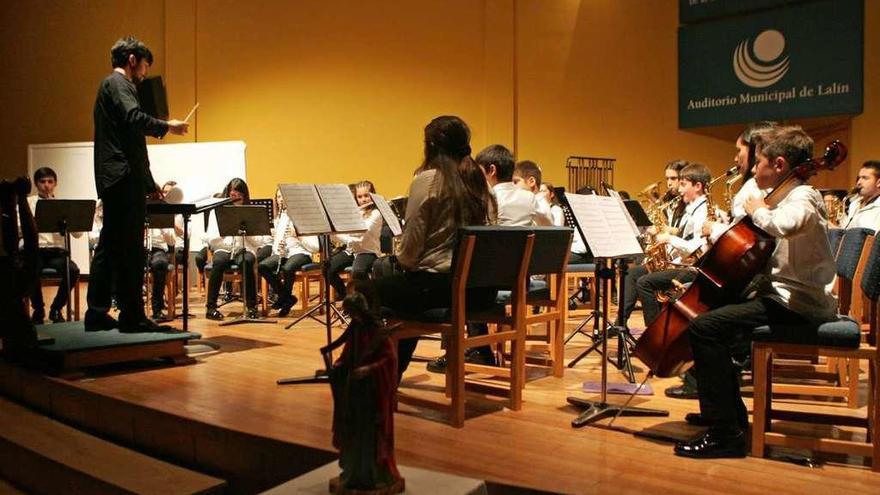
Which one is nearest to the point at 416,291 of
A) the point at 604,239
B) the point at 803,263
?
the point at 604,239

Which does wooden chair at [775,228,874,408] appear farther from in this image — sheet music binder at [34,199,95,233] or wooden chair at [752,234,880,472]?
sheet music binder at [34,199,95,233]

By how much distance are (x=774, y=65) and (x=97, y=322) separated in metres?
7.58

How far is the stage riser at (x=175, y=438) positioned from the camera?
9.82ft

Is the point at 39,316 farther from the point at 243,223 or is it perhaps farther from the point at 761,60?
the point at 761,60

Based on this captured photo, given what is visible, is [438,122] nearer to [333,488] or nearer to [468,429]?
[468,429]

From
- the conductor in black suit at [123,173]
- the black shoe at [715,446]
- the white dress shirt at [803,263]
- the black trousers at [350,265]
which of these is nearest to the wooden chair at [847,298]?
the white dress shirt at [803,263]

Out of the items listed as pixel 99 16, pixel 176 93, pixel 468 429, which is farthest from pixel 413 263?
pixel 99 16

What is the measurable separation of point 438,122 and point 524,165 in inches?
71.8

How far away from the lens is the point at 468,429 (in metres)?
3.28

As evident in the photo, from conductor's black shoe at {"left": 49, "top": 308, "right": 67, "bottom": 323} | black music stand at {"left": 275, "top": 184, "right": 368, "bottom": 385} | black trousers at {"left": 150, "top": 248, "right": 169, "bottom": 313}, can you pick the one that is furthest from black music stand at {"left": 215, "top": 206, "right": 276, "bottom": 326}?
black music stand at {"left": 275, "top": 184, "right": 368, "bottom": 385}

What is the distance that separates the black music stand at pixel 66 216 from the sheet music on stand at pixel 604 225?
3.90 m

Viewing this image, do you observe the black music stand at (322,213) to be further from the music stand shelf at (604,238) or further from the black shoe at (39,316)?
the black shoe at (39,316)

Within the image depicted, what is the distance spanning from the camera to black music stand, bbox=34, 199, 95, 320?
222 inches

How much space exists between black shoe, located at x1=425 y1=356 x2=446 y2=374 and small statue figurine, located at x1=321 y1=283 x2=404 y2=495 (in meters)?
2.17
